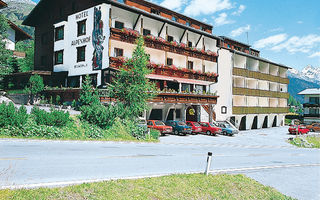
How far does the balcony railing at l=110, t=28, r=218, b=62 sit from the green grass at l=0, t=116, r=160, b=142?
11569 millimetres

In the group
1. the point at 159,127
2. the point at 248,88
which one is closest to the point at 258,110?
the point at 248,88

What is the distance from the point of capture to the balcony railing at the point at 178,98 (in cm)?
2662

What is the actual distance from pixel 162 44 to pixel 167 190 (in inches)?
1085

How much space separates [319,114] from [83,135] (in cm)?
6347

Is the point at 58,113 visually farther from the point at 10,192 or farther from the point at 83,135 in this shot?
the point at 10,192

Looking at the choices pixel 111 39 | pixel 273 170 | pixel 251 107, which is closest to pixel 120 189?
pixel 273 170

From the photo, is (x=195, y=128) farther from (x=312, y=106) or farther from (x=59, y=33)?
(x=312, y=106)

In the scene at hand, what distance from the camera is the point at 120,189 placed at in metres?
7.93

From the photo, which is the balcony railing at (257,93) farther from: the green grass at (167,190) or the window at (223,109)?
the green grass at (167,190)


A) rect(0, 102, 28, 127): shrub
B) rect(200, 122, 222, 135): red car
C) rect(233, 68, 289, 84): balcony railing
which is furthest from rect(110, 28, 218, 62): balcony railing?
rect(0, 102, 28, 127): shrub

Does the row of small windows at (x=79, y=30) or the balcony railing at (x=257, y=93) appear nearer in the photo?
the row of small windows at (x=79, y=30)

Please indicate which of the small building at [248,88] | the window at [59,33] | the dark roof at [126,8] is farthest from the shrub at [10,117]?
the small building at [248,88]

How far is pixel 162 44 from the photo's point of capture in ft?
112

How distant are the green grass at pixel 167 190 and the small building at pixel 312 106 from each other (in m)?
63.1
